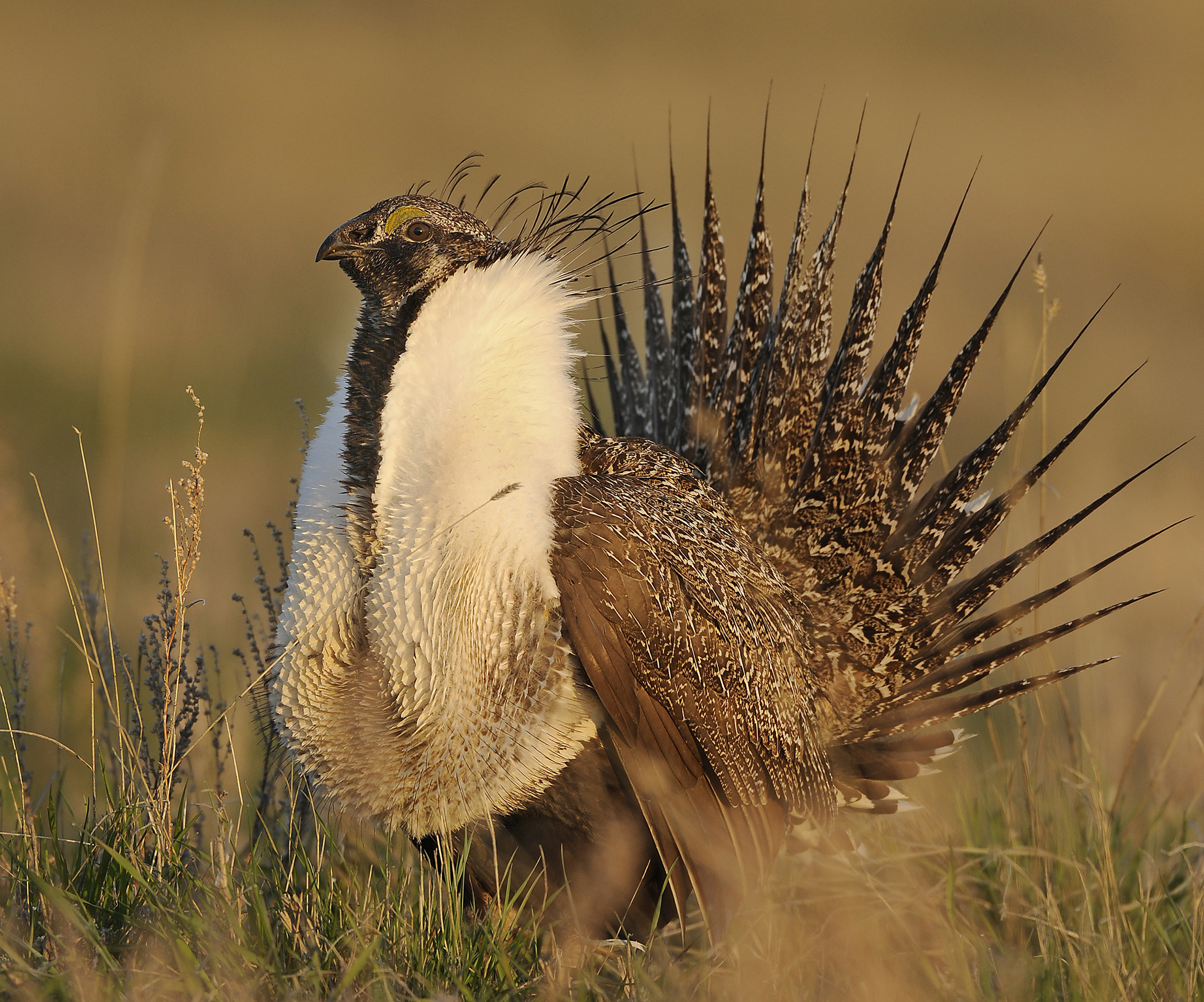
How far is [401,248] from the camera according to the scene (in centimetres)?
243

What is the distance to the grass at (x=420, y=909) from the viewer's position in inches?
80.2

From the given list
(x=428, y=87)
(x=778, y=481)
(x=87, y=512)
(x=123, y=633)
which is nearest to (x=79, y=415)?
(x=87, y=512)

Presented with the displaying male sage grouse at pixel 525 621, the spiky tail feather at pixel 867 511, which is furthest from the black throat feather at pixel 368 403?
the spiky tail feather at pixel 867 511

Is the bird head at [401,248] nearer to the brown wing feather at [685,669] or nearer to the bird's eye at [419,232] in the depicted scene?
the bird's eye at [419,232]

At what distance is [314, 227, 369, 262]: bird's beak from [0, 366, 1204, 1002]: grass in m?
0.46

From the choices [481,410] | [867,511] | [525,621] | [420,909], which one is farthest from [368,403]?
[867,511]

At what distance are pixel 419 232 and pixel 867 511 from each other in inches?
54.1

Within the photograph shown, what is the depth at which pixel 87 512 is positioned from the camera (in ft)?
15.7

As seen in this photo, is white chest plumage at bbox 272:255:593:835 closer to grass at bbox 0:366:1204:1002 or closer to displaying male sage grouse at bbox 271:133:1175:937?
displaying male sage grouse at bbox 271:133:1175:937

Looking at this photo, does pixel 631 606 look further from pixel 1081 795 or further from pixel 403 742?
pixel 1081 795

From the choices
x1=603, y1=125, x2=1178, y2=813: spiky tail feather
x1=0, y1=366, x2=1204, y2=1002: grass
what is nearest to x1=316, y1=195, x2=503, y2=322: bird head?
x1=0, y1=366, x2=1204, y2=1002: grass

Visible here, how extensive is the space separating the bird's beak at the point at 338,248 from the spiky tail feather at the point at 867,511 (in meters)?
0.83

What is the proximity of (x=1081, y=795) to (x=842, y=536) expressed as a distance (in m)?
0.90

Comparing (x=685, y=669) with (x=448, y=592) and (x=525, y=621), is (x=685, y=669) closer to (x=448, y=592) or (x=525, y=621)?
(x=525, y=621)
